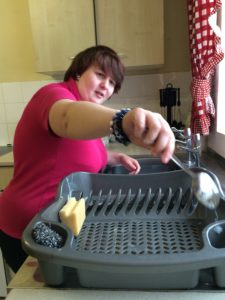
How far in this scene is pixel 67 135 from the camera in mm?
599

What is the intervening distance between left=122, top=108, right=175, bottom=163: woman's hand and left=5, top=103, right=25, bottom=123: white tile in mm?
1896

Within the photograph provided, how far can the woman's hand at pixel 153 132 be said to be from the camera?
43 cm

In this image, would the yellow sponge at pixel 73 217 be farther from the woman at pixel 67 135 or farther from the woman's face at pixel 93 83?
the woman's face at pixel 93 83

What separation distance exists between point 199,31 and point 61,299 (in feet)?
4.40

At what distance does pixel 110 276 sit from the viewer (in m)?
0.48

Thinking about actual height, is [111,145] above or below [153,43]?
below

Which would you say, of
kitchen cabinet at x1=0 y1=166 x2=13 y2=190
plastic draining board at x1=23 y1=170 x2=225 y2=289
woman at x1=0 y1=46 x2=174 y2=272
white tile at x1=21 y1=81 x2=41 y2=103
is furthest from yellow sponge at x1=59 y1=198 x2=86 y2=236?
white tile at x1=21 y1=81 x2=41 y2=103

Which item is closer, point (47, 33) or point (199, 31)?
point (199, 31)

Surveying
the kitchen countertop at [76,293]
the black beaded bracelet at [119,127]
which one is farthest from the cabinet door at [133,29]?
the kitchen countertop at [76,293]

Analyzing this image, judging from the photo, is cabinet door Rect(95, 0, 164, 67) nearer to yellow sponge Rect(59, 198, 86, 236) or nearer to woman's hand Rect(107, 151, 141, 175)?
woman's hand Rect(107, 151, 141, 175)

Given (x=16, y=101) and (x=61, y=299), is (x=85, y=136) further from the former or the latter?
(x=16, y=101)

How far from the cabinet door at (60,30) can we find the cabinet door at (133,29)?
0.07 m

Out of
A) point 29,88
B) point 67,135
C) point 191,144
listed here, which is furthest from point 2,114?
point 67,135

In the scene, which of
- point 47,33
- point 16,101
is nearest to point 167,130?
point 47,33
